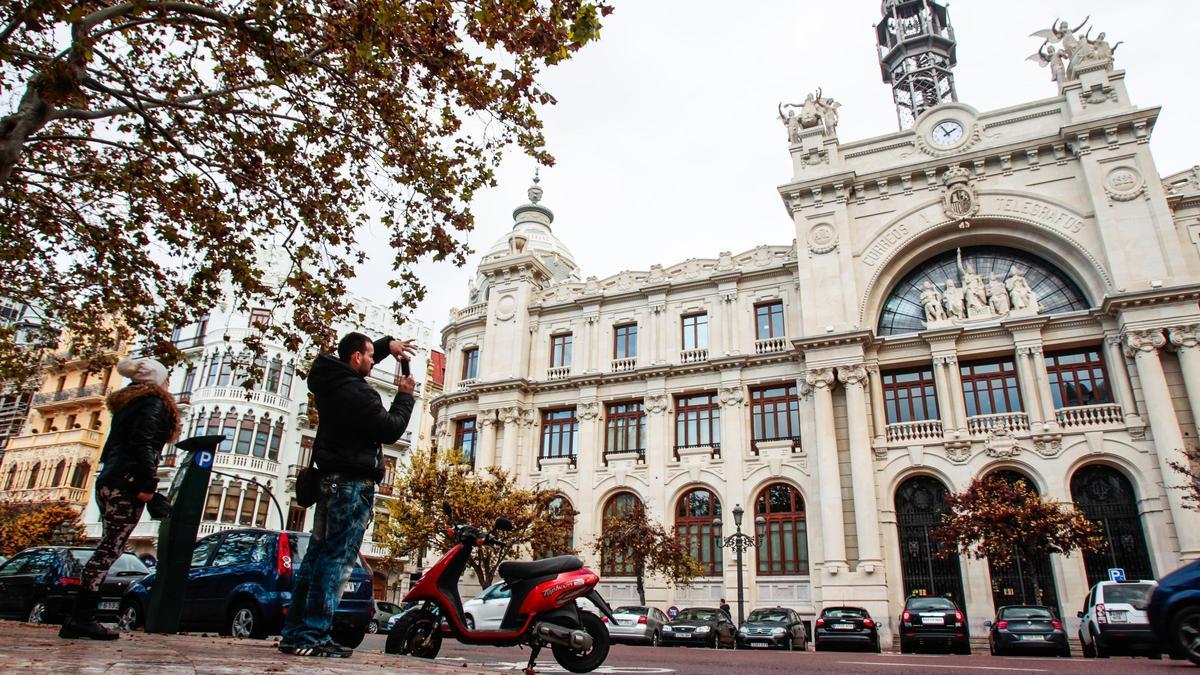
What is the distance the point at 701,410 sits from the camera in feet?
100

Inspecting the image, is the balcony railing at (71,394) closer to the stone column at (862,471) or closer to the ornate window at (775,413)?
the ornate window at (775,413)

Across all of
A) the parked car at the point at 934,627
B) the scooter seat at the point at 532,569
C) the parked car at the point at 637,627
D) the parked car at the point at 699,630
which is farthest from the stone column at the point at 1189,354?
the scooter seat at the point at 532,569

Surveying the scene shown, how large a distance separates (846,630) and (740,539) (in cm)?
578

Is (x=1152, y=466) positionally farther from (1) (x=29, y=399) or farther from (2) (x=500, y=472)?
(1) (x=29, y=399)

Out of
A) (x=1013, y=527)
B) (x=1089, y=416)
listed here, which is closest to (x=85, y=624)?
(x=1013, y=527)

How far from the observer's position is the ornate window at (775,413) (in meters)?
28.5

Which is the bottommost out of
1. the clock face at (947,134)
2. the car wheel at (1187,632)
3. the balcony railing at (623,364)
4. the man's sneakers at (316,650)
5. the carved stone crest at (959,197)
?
the man's sneakers at (316,650)

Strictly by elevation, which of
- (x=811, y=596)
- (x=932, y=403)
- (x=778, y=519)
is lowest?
(x=811, y=596)

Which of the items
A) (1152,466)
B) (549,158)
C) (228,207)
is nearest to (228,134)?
(228,207)

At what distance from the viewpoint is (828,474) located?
→ 84.3 ft

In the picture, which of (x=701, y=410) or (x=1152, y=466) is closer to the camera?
(x=1152, y=466)

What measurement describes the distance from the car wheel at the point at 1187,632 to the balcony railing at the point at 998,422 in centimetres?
1810

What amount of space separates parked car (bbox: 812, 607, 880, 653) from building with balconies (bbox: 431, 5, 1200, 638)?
4684 mm

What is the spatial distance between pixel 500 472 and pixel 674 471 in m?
6.97
